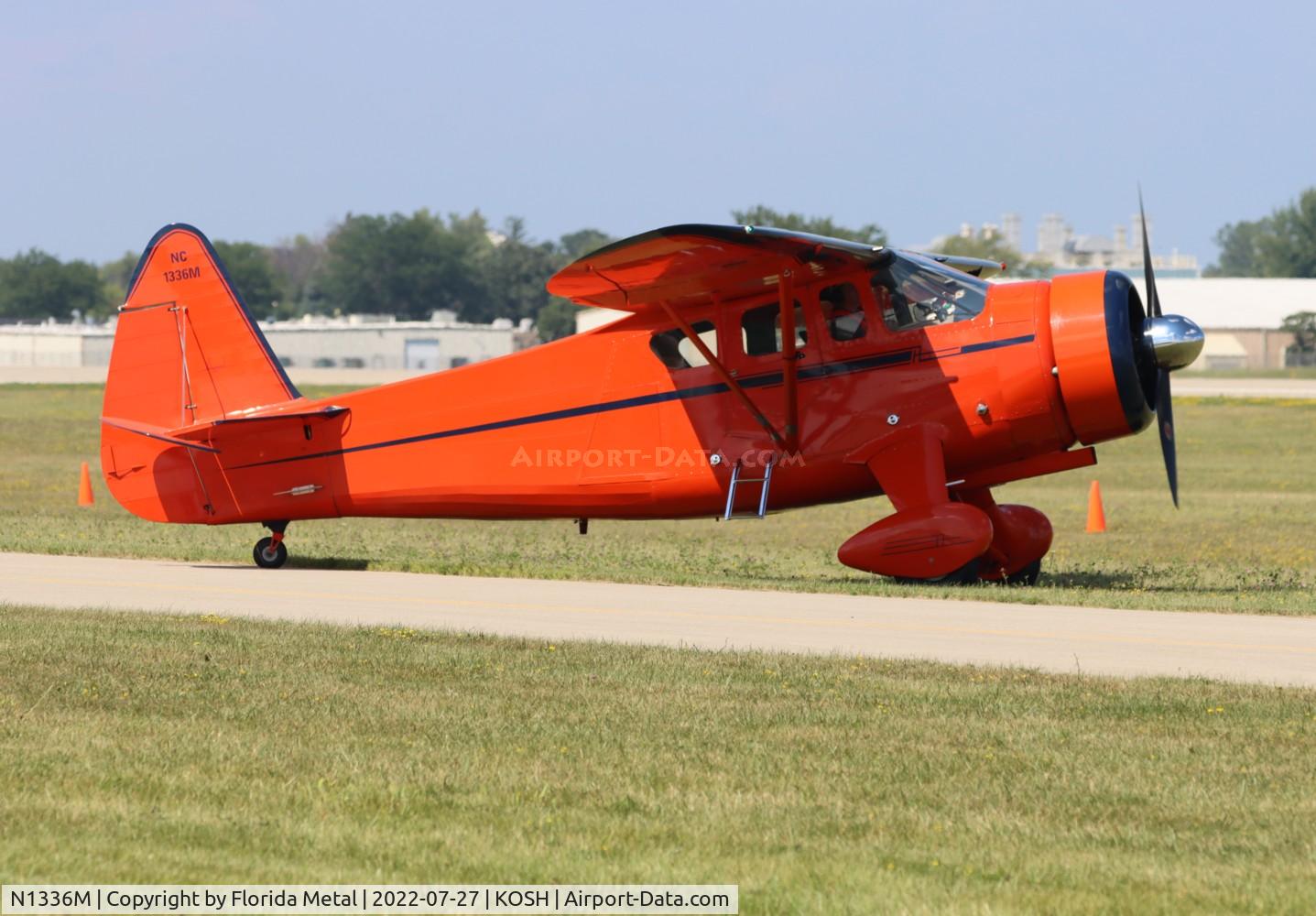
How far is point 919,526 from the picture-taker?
15906 mm

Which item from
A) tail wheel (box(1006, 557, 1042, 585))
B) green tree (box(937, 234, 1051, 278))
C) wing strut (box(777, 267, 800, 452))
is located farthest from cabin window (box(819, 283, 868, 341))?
green tree (box(937, 234, 1051, 278))

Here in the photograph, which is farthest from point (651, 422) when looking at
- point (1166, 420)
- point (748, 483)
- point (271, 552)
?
point (1166, 420)

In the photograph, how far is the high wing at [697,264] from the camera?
15.1m

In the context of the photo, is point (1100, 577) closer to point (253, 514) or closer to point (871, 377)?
point (871, 377)

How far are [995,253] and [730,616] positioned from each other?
14381cm

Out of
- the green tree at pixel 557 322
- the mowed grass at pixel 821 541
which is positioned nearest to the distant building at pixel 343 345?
the green tree at pixel 557 322

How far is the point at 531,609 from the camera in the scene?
578 inches

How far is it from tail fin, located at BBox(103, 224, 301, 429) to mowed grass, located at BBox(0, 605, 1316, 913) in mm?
7547

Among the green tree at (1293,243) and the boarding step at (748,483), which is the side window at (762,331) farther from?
the green tree at (1293,243)

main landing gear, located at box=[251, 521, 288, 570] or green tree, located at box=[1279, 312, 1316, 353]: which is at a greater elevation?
green tree, located at box=[1279, 312, 1316, 353]

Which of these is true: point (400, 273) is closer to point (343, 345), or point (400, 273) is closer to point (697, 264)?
point (343, 345)

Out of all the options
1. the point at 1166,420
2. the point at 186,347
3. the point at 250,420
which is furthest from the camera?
the point at 186,347

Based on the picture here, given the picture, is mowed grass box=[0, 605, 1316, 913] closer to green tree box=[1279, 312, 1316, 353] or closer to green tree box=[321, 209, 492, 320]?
green tree box=[1279, 312, 1316, 353]

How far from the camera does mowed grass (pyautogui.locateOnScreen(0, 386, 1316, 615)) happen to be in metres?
17.1
